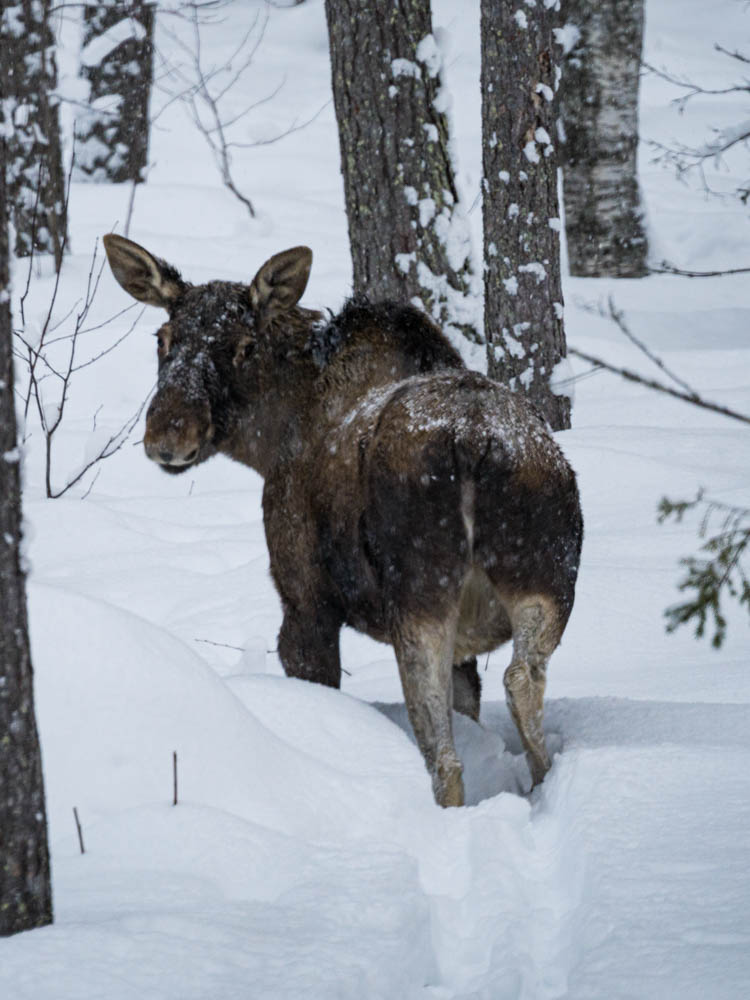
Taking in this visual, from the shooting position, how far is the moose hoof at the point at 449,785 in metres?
3.44

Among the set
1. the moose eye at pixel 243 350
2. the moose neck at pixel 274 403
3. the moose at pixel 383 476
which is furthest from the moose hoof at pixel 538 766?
the moose eye at pixel 243 350

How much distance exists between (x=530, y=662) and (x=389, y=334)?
5.06 feet

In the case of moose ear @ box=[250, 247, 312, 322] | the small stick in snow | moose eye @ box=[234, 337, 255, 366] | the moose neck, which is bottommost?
the small stick in snow

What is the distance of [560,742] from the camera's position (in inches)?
152

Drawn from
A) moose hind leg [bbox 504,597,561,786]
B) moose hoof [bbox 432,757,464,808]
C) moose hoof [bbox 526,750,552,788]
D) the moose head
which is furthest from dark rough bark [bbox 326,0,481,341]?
moose hoof [bbox 432,757,464,808]

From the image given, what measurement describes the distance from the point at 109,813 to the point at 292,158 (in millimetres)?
15425

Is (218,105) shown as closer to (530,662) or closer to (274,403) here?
(274,403)

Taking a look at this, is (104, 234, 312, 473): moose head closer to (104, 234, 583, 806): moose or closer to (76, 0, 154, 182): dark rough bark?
(104, 234, 583, 806): moose

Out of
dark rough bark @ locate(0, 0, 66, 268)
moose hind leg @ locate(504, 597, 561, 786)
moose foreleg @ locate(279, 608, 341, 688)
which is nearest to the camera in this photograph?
moose hind leg @ locate(504, 597, 561, 786)

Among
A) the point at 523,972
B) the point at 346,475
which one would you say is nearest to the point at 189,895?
the point at 523,972

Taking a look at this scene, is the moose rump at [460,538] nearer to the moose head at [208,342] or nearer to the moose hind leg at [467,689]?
the moose hind leg at [467,689]

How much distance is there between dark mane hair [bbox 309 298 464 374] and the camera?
4445mm

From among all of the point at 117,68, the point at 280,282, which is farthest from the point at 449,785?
the point at 117,68

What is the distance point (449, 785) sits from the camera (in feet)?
11.3
